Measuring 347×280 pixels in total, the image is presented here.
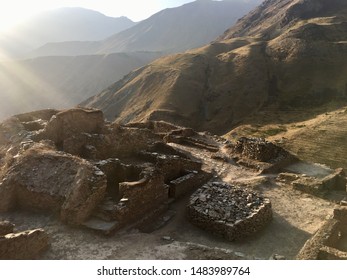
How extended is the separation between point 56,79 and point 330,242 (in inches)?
6749

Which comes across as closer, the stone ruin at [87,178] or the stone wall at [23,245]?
the stone wall at [23,245]

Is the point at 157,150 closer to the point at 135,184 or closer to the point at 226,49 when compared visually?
the point at 135,184

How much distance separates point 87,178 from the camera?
1520 centimetres

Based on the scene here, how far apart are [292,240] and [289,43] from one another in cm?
8967

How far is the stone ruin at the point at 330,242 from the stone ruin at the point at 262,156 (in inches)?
339

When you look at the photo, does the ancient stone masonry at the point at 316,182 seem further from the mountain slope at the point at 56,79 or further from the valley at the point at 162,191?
the mountain slope at the point at 56,79

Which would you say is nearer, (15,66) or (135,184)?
(135,184)

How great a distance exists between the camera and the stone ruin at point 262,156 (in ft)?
79.5

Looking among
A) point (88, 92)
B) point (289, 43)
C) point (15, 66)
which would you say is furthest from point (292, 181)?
point (15, 66)

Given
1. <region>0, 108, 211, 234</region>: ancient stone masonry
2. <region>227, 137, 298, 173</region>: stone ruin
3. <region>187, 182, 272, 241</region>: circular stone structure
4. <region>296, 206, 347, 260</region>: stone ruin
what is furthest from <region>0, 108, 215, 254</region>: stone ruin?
<region>296, 206, 347, 260</region>: stone ruin

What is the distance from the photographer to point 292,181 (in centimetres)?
2144

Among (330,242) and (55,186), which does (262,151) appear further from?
(55,186)

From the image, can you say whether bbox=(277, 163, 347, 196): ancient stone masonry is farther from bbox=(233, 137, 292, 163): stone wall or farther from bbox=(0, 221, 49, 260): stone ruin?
bbox=(0, 221, 49, 260): stone ruin

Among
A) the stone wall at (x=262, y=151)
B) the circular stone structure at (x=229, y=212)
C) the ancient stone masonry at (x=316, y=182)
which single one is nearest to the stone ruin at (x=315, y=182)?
the ancient stone masonry at (x=316, y=182)
